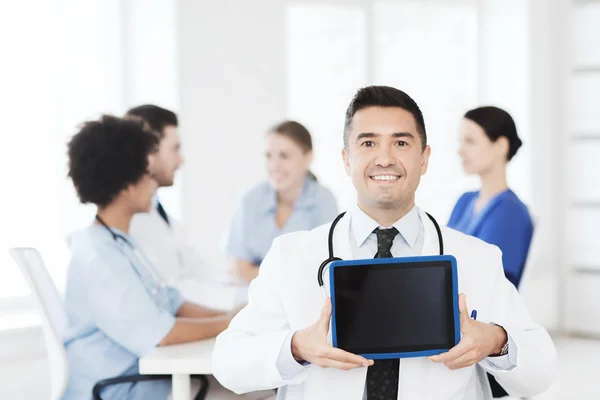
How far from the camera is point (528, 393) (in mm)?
1744

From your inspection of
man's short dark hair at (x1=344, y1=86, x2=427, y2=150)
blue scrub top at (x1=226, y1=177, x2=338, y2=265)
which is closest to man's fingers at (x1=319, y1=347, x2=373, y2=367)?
man's short dark hair at (x1=344, y1=86, x2=427, y2=150)

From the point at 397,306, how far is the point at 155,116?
7.74 ft

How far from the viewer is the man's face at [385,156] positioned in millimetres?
1708

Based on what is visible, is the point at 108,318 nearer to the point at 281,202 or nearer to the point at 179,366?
the point at 179,366

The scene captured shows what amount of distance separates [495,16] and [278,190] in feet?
9.43

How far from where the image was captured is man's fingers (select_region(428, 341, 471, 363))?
1564 millimetres

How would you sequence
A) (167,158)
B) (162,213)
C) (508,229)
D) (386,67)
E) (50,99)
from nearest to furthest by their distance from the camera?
(508,229) → (162,213) → (167,158) → (50,99) → (386,67)

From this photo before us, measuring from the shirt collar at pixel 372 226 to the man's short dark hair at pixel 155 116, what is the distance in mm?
2083

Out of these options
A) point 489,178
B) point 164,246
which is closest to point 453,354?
point 489,178

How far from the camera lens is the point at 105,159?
271 centimetres

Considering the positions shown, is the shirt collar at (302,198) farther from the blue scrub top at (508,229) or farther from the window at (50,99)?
the blue scrub top at (508,229)

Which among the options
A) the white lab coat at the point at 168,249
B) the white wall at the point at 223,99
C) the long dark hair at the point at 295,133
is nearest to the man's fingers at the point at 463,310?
the white lab coat at the point at 168,249

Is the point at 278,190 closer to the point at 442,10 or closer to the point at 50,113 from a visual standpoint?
the point at 50,113

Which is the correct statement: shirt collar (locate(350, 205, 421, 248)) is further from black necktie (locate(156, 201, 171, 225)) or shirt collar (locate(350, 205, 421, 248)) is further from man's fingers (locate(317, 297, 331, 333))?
black necktie (locate(156, 201, 171, 225))
